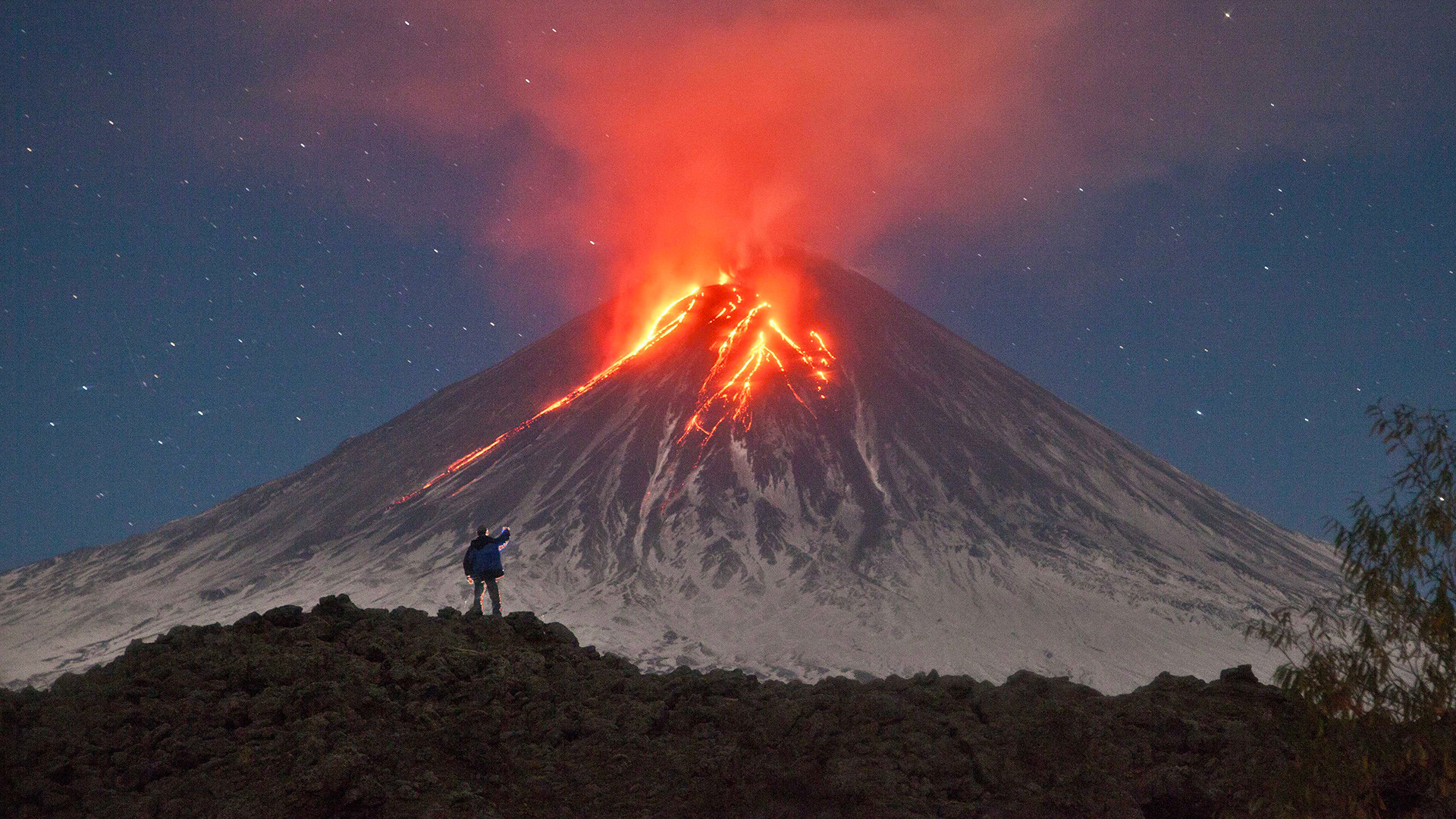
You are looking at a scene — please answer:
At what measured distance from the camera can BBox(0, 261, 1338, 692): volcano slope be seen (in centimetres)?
4612

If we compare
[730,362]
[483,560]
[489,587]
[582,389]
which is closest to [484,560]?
[483,560]

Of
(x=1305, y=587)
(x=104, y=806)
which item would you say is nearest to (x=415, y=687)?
(x=104, y=806)

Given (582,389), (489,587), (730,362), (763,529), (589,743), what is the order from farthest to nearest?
(582,389)
(730,362)
(763,529)
(489,587)
(589,743)

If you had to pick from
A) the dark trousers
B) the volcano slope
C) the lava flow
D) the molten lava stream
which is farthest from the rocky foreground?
the molten lava stream

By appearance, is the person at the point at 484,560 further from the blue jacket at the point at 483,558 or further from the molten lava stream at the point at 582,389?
the molten lava stream at the point at 582,389

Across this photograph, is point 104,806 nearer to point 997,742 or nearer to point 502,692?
point 502,692

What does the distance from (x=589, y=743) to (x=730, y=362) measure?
65.8m

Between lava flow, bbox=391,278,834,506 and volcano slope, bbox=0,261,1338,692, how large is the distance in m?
0.27

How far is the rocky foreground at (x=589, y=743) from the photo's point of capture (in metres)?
10.3

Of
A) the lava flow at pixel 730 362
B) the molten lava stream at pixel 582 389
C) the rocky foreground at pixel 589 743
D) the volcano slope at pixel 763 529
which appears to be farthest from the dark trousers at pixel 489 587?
the molten lava stream at pixel 582 389

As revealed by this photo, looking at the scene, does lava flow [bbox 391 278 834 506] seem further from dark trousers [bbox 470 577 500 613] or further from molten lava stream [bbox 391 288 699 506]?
dark trousers [bbox 470 577 500 613]

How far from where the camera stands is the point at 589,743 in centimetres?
1148

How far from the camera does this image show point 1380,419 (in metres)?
9.14

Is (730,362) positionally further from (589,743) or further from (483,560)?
(589,743)
